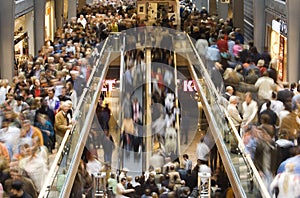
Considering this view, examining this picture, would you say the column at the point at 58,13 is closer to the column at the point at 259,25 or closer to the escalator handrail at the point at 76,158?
the column at the point at 259,25

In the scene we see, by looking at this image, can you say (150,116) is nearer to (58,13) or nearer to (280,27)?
(280,27)

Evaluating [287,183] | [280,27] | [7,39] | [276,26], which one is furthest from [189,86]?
[287,183]

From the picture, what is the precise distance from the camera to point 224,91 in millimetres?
15703

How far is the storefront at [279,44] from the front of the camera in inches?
864

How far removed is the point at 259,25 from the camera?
26.6 meters

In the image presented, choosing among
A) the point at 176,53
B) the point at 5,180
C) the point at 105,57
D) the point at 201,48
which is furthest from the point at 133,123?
the point at 5,180

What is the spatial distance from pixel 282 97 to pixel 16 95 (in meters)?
4.78

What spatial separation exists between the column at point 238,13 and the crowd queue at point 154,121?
8837mm

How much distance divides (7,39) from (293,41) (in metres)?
7.71

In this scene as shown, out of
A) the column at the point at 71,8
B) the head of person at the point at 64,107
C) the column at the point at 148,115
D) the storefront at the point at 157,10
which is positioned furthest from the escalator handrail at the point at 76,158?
the column at the point at 71,8

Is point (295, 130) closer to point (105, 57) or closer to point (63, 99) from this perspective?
point (63, 99)

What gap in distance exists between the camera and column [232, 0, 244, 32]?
33375mm

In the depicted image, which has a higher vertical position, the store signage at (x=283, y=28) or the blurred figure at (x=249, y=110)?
the blurred figure at (x=249, y=110)

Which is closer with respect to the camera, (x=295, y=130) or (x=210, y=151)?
(x=295, y=130)
